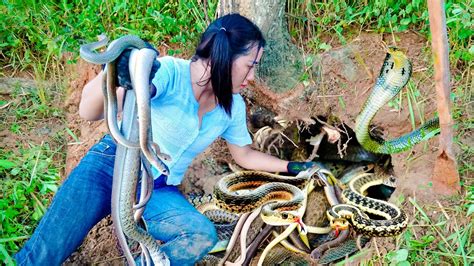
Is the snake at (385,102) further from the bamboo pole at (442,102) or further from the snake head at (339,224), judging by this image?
the snake head at (339,224)

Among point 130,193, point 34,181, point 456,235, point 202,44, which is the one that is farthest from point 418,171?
point 34,181

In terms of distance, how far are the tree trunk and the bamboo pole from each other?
4.35 ft

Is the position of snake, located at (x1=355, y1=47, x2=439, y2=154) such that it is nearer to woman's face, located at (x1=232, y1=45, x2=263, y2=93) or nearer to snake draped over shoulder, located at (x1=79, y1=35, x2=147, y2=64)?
woman's face, located at (x1=232, y1=45, x2=263, y2=93)

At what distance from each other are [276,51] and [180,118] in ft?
4.47

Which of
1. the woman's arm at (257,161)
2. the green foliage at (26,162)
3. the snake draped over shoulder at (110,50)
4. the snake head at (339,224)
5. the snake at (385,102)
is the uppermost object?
the snake draped over shoulder at (110,50)

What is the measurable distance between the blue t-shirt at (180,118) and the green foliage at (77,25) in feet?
4.49

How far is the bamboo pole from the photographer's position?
2766 mm

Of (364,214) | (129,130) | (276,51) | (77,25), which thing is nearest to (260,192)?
(364,214)

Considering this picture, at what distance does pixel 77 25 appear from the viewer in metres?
4.74

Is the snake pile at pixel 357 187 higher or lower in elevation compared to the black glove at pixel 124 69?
lower

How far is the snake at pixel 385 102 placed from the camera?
11.2 ft

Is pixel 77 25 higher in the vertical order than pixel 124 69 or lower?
lower

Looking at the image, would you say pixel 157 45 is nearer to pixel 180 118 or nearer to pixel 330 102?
pixel 330 102

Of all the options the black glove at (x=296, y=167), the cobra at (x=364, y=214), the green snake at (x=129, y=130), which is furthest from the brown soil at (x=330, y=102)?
the green snake at (x=129, y=130)
